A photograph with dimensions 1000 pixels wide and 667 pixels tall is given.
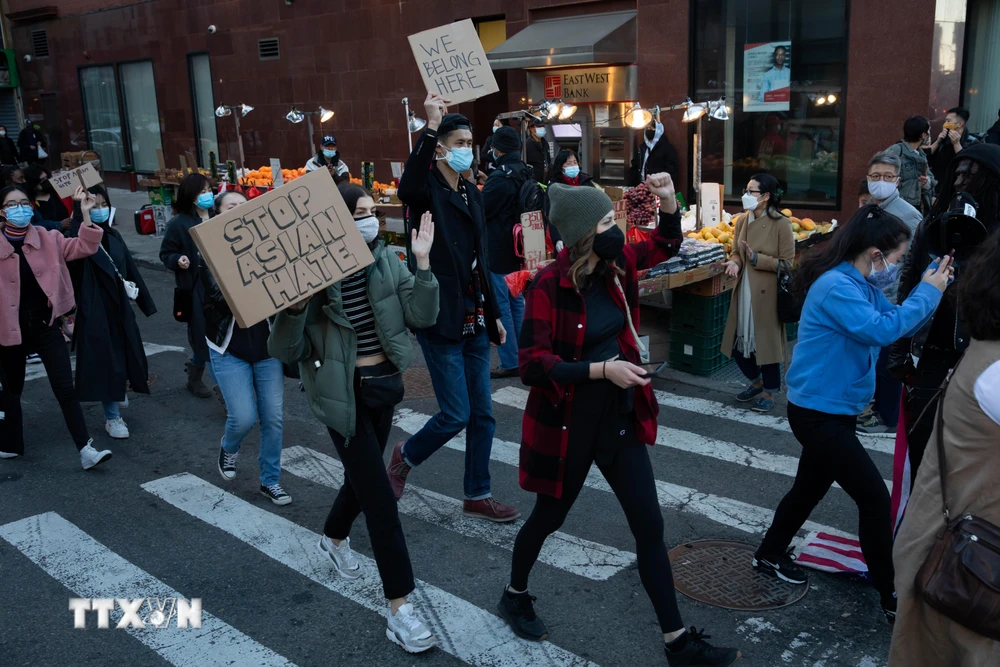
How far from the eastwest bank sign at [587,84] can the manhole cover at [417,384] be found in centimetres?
773

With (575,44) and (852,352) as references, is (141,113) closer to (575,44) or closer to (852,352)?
(575,44)

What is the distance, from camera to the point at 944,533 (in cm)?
256

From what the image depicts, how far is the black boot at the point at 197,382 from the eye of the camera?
808 cm

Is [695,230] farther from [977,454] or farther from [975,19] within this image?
[977,454]

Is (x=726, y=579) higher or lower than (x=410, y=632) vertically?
lower

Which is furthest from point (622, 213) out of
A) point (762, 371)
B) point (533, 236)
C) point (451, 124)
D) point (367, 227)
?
point (367, 227)

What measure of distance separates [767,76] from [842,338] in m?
10.1

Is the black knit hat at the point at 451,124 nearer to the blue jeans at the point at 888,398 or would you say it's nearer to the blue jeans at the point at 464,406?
the blue jeans at the point at 464,406

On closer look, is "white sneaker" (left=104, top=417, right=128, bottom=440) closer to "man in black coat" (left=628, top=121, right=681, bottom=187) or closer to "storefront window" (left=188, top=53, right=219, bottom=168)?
"man in black coat" (left=628, top=121, right=681, bottom=187)

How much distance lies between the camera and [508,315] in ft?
27.9

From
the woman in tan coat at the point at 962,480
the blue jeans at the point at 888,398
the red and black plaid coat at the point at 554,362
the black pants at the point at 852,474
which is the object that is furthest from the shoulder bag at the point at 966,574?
the blue jeans at the point at 888,398

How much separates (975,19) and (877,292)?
1014 cm

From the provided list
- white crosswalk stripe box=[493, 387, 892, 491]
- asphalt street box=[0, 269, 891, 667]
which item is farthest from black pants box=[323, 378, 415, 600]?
white crosswalk stripe box=[493, 387, 892, 491]

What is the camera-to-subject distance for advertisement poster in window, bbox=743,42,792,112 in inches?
508
